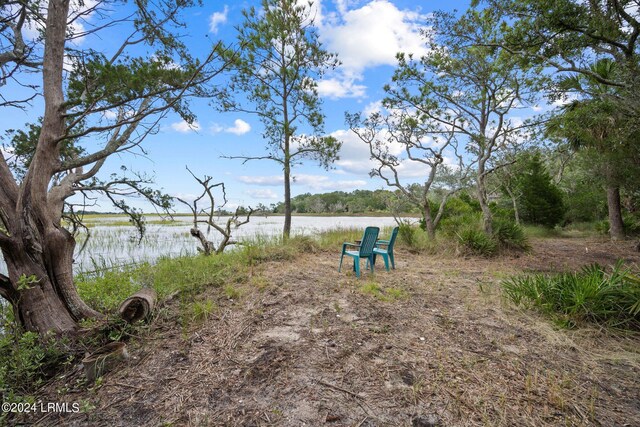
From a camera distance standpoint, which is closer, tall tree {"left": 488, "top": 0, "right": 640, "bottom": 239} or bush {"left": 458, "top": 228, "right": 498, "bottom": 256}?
tall tree {"left": 488, "top": 0, "right": 640, "bottom": 239}

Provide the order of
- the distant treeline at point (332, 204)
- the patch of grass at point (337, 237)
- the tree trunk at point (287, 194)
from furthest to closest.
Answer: the distant treeline at point (332, 204), the tree trunk at point (287, 194), the patch of grass at point (337, 237)

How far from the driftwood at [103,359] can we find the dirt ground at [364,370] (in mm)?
109

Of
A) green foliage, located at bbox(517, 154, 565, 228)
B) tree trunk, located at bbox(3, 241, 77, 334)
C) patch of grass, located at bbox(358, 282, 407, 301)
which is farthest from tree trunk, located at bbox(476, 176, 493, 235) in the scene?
tree trunk, located at bbox(3, 241, 77, 334)

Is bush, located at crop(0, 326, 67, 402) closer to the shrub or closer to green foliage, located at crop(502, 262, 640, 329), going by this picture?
green foliage, located at crop(502, 262, 640, 329)

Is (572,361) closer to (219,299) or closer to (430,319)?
(430,319)

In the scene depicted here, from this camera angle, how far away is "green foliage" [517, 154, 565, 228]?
13883mm

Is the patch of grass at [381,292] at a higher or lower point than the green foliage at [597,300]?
lower

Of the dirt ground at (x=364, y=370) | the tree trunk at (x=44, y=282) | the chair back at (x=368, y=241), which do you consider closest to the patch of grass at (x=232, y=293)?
the dirt ground at (x=364, y=370)

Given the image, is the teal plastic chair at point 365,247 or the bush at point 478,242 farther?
the bush at point 478,242

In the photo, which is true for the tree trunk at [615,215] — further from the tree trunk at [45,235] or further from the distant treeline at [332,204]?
the distant treeline at [332,204]

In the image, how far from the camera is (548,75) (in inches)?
274

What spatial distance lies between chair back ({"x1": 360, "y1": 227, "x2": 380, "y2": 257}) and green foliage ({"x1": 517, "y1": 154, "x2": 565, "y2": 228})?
40.5 ft

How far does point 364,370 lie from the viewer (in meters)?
2.32

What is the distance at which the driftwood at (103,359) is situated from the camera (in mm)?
2369
